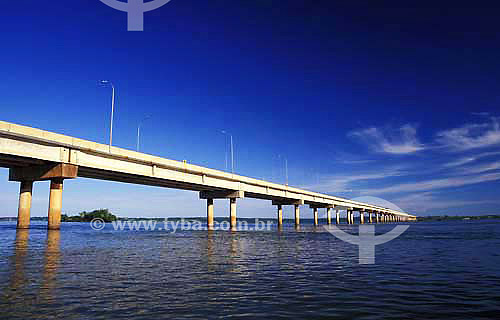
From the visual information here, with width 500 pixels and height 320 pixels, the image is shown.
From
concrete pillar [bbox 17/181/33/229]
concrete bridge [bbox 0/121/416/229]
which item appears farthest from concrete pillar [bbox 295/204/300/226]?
concrete pillar [bbox 17/181/33/229]

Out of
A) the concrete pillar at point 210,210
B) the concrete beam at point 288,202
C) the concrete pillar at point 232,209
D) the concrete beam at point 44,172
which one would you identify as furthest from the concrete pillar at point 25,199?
the concrete beam at point 288,202

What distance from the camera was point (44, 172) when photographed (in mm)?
38344

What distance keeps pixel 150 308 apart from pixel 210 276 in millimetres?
4533

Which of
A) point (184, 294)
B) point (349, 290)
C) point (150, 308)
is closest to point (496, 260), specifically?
point (349, 290)

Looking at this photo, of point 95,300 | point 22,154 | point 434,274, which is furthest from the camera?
point 22,154

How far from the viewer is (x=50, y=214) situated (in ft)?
128

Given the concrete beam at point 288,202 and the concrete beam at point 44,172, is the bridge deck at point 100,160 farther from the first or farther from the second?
the concrete beam at point 288,202

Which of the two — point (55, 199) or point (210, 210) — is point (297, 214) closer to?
point (210, 210)

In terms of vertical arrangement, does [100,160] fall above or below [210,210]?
above

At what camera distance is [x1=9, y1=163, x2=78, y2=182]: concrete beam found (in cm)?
3684

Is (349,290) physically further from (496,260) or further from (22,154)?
(22,154)

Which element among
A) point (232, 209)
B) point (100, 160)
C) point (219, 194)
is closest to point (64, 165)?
point (100, 160)

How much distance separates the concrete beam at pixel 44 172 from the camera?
1451 inches

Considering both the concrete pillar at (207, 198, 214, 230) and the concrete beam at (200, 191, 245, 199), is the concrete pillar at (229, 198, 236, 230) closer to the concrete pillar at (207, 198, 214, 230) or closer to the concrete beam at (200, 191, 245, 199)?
the concrete beam at (200, 191, 245, 199)
